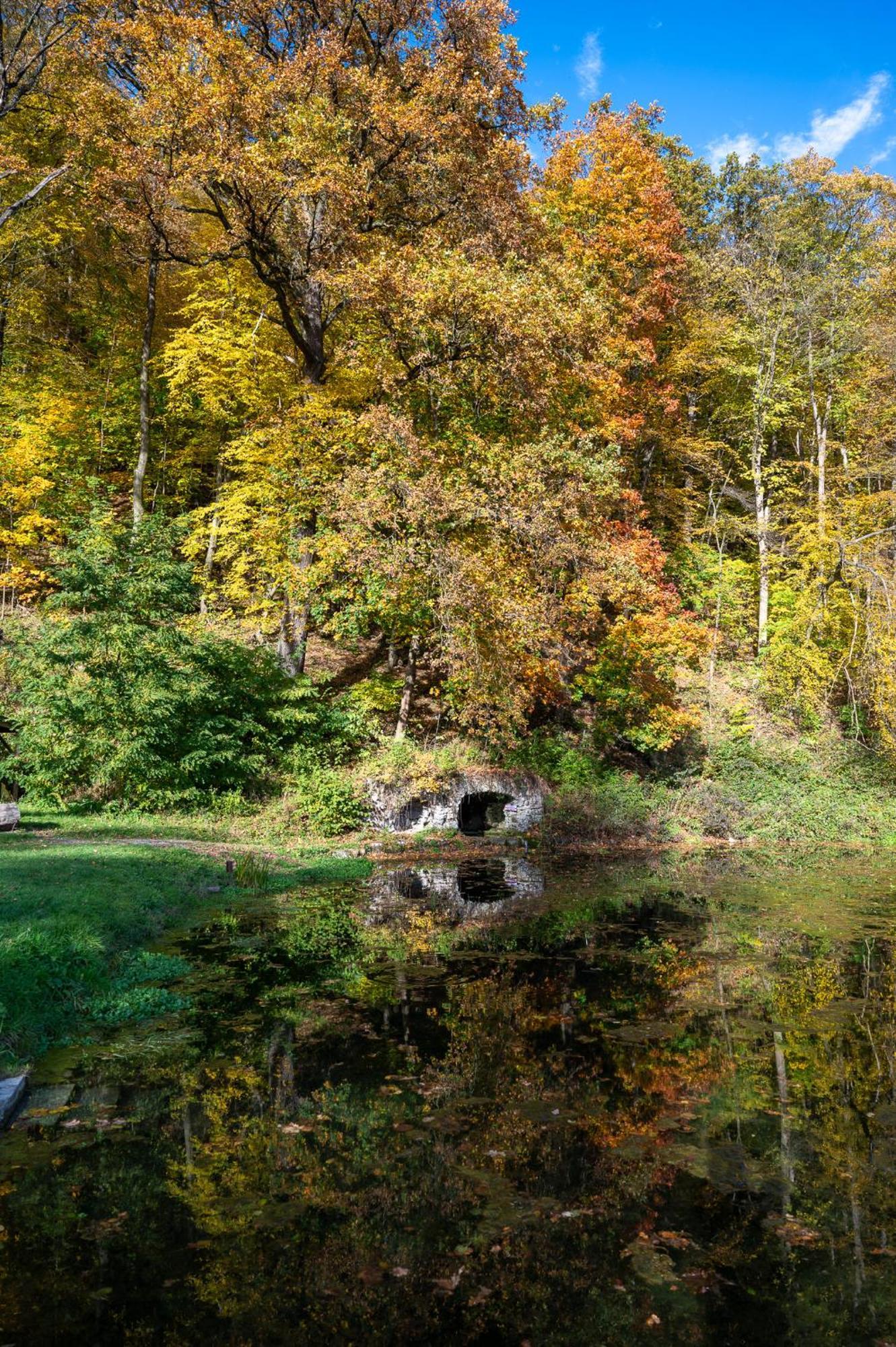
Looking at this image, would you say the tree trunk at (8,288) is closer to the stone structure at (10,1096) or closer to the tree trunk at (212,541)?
the tree trunk at (212,541)

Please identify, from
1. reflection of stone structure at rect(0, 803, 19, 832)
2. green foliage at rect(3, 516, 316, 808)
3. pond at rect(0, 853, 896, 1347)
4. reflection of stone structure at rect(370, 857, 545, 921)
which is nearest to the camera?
pond at rect(0, 853, 896, 1347)

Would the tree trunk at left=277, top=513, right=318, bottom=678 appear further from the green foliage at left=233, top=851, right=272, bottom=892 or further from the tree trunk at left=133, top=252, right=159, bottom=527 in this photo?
the green foliage at left=233, top=851, right=272, bottom=892

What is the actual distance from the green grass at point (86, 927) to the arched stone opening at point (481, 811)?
734 centimetres

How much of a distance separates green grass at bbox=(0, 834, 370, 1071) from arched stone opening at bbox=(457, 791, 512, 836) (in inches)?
289

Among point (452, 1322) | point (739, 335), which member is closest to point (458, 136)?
point (739, 335)

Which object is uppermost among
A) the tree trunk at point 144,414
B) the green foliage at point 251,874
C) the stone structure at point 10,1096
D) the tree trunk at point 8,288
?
the tree trunk at point 8,288

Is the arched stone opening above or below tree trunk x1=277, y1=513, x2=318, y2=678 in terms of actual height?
below

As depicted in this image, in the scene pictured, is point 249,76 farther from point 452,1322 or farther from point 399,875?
point 452,1322

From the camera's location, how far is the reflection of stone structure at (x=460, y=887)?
504 inches

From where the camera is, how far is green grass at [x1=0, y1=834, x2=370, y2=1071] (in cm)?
689

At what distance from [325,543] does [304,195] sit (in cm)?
782

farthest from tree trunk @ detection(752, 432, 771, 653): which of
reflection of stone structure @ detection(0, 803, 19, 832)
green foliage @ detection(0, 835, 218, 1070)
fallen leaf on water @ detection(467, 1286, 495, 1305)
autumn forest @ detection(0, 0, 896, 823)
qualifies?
fallen leaf on water @ detection(467, 1286, 495, 1305)

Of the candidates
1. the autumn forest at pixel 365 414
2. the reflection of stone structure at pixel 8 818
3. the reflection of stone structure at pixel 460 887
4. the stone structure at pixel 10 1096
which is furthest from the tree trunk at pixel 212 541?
the stone structure at pixel 10 1096

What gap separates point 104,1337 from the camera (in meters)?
3.56
